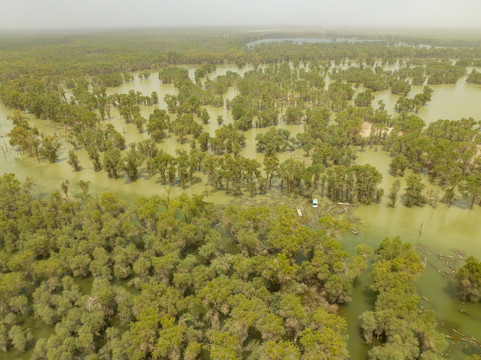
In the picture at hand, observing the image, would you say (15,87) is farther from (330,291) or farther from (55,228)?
(330,291)

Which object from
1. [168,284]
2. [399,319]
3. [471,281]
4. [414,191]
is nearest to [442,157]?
[414,191]

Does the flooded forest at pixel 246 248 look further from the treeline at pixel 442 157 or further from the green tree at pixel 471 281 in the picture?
the treeline at pixel 442 157

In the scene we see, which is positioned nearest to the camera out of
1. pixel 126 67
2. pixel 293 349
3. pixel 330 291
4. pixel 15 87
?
pixel 293 349

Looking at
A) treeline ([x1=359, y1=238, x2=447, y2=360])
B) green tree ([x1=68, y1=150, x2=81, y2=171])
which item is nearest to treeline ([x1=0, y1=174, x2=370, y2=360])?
treeline ([x1=359, y1=238, x2=447, y2=360])

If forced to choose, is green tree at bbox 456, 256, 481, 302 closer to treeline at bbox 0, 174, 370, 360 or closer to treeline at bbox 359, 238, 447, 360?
treeline at bbox 359, 238, 447, 360

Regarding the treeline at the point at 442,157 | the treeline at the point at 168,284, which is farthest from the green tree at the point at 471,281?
the treeline at the point at 442,157

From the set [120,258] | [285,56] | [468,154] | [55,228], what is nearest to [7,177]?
[55,228]
